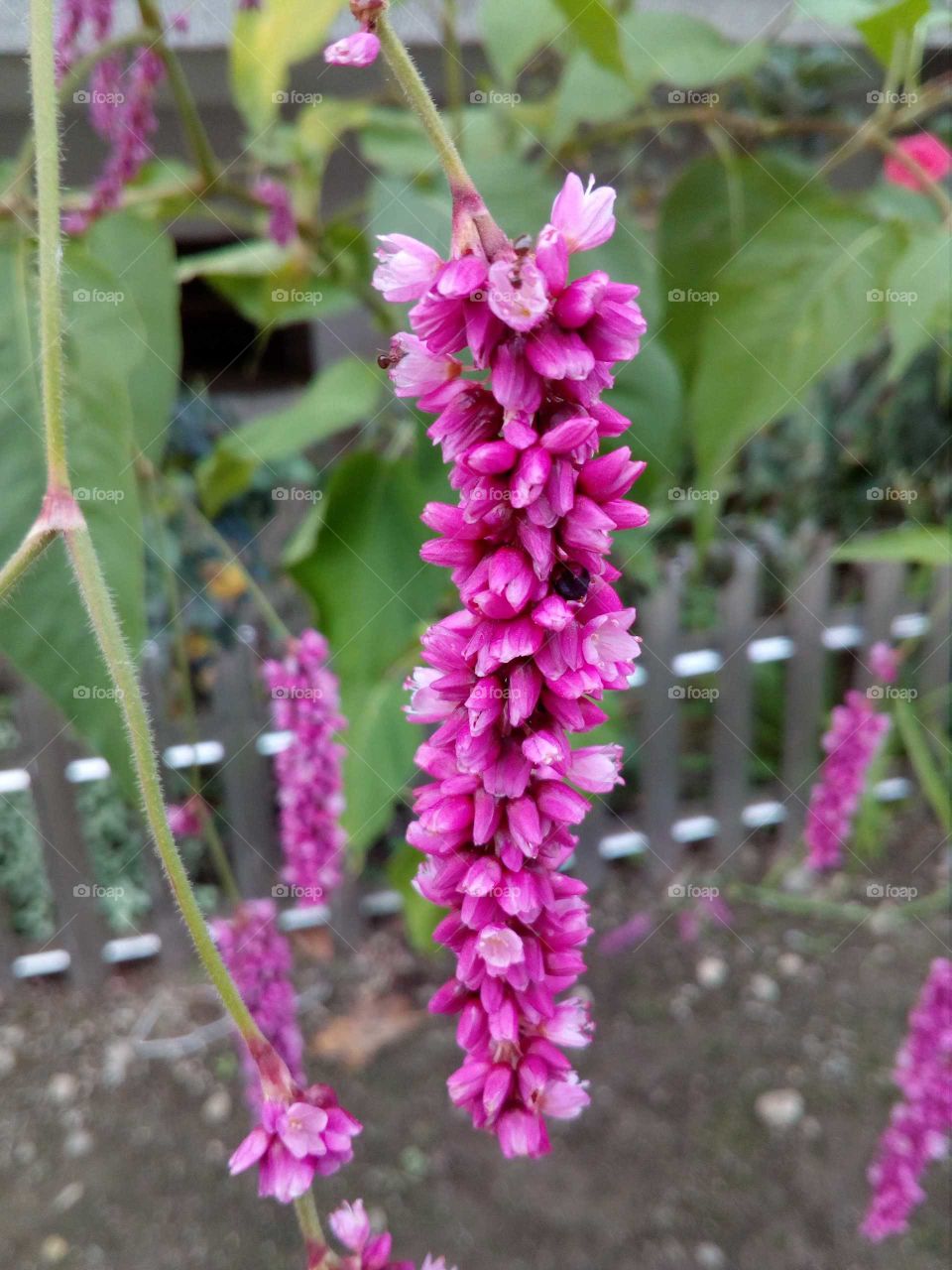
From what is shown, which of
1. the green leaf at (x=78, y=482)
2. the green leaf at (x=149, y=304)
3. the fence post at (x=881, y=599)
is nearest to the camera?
the green leaf at (x=78, y=482)

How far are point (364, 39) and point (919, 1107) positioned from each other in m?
0.71

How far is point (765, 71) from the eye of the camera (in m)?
1.47

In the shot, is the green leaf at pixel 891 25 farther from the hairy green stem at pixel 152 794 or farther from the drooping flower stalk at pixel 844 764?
the drooping flower stalk at pixel 844 764

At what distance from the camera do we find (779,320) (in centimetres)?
53

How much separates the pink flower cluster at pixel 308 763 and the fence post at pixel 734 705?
100 cm

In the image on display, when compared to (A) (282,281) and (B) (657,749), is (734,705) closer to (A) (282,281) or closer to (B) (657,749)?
(B) (657,749)

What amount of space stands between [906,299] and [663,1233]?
2.88 feet

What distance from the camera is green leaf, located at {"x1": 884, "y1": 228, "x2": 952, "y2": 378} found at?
1.41ft

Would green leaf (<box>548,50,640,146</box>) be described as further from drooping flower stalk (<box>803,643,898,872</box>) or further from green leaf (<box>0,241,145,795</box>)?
drooping flower stalk (<box>803,643,898,872</box>)

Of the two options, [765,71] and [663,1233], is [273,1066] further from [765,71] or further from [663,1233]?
[765,71]

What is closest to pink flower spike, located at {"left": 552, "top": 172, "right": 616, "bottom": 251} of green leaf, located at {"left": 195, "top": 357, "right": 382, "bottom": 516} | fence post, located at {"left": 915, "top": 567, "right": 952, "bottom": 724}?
green leaf, located at {"left": 195, "top": 357, "right": 382, "bottom": 516}

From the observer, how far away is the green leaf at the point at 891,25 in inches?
15.8

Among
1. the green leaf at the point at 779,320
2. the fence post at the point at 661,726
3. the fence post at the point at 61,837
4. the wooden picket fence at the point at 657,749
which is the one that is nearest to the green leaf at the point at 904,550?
the green leaf at the point at 779,320

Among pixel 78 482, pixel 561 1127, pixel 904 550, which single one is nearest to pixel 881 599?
pixel 561 1127
